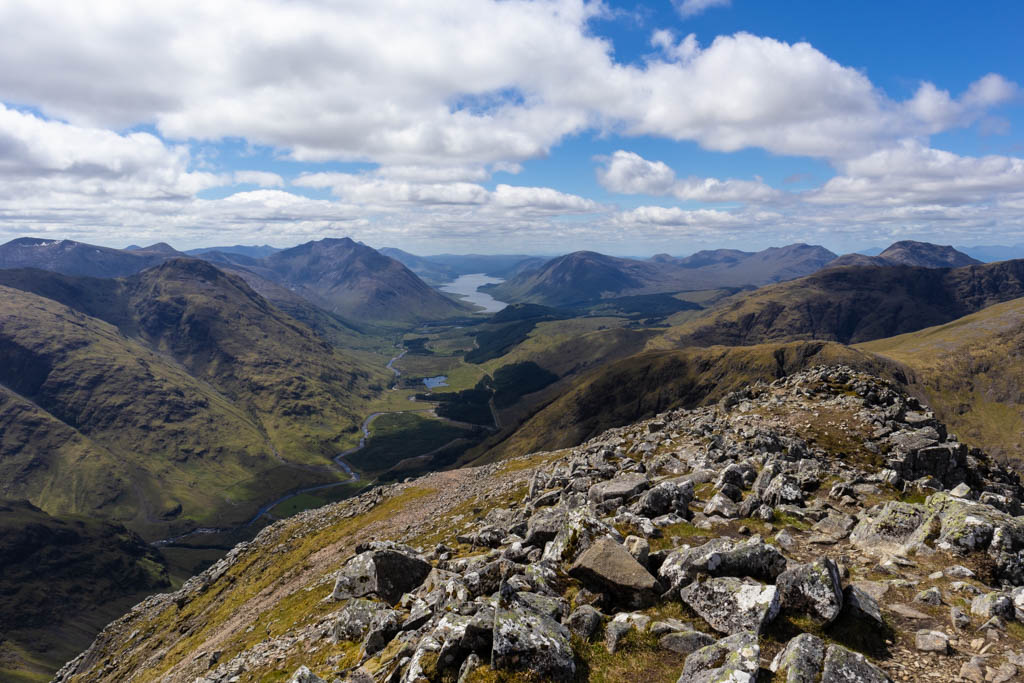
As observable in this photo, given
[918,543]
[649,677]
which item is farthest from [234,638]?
[918,543]

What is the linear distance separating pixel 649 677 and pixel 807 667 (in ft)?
14.1

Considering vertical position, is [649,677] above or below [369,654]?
above

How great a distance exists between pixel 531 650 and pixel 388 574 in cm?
1581

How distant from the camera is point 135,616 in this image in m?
89.4

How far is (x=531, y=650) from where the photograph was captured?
46.9 feet

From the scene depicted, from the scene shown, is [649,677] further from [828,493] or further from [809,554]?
[828,493]

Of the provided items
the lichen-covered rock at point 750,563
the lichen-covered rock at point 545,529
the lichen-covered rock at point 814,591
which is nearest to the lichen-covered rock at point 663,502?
the lichen-covered rock at point 545,529

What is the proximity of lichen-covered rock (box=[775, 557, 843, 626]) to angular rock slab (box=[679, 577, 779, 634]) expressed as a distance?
0.60 m

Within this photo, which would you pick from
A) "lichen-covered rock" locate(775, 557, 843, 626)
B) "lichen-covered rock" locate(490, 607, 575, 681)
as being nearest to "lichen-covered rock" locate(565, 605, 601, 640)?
"lichen-covered rock" locate(490, 607, 575, 681)

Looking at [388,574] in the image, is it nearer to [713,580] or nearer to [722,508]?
[713,580]

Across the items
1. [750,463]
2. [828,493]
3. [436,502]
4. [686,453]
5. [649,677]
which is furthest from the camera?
[436,502]

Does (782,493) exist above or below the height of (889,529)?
below

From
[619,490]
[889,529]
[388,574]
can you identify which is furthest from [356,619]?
[889,529]

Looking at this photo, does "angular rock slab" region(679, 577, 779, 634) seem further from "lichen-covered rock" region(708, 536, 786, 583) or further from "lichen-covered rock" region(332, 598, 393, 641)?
"lichen-covered rock" region(332, 598, 393, 641)
